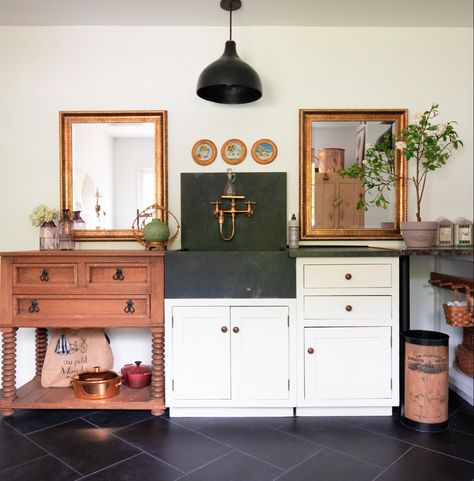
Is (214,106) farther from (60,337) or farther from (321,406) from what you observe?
(321,406)

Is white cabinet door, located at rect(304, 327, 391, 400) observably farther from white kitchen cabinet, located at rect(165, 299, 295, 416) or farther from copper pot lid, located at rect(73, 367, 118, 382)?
copper pot lid, located at rect(73, 367, 118, 382)

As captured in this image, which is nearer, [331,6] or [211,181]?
[331,6]

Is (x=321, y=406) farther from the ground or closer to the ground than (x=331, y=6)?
closer to the ground

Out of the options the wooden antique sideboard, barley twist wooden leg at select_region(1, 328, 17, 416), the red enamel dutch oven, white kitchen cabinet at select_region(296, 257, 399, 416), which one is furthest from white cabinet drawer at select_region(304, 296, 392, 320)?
barley twist wooden leg at select_region(1, 328, 17, 416)

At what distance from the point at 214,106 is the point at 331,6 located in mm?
1007

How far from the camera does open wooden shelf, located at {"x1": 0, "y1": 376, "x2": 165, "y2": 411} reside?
2598 mm

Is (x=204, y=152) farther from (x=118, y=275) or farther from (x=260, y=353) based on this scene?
(x=260, y=353)

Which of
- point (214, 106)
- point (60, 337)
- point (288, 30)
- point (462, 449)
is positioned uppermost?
point (288, 30)

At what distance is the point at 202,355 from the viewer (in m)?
2.57

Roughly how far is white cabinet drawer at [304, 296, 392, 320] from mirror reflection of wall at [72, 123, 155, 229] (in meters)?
1.41

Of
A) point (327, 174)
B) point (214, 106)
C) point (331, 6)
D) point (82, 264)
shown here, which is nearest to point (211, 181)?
point (214, 106)

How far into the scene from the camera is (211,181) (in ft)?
10.2

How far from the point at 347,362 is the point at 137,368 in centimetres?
140

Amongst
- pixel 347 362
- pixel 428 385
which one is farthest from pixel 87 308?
pixel 428 385
